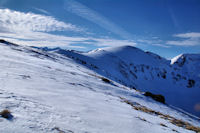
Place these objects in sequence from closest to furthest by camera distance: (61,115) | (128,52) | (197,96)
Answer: (61,115) < (197,96) < (128,52)

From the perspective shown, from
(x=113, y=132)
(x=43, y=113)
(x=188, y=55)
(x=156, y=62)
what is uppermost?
(x=188, y=55)

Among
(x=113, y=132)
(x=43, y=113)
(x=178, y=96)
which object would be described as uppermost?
(x=43, y=113)

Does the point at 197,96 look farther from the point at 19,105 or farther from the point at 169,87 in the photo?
the point at 19,105

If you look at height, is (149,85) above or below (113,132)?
below

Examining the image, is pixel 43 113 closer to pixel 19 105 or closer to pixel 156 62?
pixel 19 105

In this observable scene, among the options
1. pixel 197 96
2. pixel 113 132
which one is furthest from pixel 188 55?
pixel 113 132

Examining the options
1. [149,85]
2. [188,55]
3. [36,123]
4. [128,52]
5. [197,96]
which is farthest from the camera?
[188,55]

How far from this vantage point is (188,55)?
146m

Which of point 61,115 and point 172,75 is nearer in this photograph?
point 61,115

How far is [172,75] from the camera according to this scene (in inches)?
4240

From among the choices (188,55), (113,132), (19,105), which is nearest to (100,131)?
(113,132)

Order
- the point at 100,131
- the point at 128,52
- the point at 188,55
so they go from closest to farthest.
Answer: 1. the point at 100,131
2. the point at 128,52
3. the point at 188,55

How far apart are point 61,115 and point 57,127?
768mm

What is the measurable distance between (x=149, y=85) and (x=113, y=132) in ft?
293
